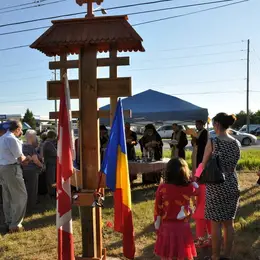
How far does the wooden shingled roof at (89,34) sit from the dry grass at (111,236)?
252 centimetres

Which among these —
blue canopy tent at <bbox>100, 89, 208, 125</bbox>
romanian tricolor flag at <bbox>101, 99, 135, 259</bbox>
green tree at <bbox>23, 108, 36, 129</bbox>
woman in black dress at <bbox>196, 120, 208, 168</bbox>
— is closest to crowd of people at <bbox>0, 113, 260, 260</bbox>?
romanian tricolor flag at <bbox>101, 99, 135, 259</bbox>

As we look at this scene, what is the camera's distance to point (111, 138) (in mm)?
3264

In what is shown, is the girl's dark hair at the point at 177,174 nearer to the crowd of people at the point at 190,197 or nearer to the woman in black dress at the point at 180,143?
the crowd of people at the point at 190,197

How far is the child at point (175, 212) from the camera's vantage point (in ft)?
10.0

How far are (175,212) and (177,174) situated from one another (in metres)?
0.35

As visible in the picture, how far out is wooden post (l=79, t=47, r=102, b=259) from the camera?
11.0 ft

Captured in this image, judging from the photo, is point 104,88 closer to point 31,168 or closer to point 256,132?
point 31,168

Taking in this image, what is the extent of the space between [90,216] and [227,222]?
1.42 m

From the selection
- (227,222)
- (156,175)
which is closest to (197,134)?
(156,175)

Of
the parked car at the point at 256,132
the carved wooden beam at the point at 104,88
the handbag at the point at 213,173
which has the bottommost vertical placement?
the parked car at the point at 256,132

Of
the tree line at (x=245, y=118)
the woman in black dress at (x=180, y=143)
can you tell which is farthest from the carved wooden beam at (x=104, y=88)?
the tree line at (x=245, y=118)

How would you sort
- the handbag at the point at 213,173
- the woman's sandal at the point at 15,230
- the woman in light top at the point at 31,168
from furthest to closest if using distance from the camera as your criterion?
the woman in light top at the point at 31,168 → the woman's sandal at the point at 15,230 → the handbag at the point at 213,173

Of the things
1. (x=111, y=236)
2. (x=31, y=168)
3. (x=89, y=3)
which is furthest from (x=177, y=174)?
(x=31, y=168)

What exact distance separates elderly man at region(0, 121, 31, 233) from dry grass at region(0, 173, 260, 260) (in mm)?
303
